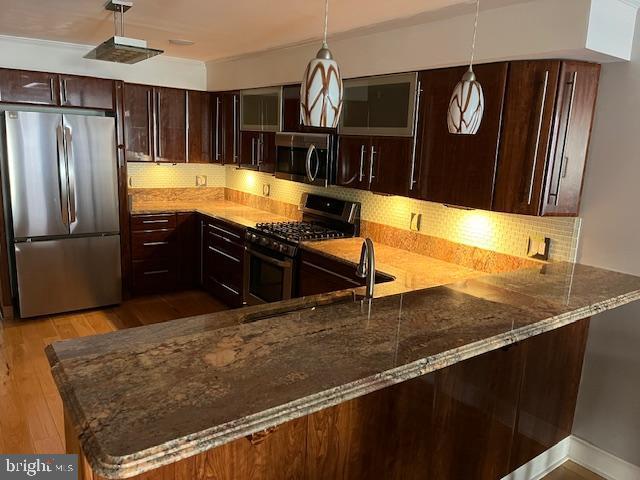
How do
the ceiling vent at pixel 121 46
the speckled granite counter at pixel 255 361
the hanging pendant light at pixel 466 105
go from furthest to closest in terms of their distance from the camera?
the ceiling vent at pixel 121 46 → the hanging pendant light at pixel 466 105 → the speckled granite counter at pixel 255 361

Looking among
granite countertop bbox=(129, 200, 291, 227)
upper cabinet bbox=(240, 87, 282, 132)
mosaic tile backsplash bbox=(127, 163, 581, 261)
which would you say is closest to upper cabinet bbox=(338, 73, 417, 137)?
mosaic tile backsplash bbox=(127, 163, 581, 261)

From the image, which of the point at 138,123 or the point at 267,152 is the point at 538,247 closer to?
the point at 267,152

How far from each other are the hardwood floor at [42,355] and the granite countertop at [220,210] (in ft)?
2.89

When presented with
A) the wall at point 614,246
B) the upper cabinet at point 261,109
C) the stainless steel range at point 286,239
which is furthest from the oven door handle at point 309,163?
the wall at point 614,246

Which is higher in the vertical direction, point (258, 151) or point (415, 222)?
point (258, 151)

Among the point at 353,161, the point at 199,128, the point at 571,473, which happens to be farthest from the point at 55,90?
the point at 571,473

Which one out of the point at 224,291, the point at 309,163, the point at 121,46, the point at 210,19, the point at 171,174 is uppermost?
the point at 210,19

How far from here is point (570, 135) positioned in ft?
7.89

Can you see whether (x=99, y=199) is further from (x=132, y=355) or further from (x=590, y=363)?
(x=590, y=363)

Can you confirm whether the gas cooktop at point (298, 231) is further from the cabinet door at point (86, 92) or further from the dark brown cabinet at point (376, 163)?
the cabinet door at point (86, 92)

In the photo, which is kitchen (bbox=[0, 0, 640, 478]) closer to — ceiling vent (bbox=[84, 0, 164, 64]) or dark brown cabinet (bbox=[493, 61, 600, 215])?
dark brown cabinet (bbox=[493, 61, 600, 215])

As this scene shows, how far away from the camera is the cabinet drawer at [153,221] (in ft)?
15.4

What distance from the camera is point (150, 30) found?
11.5 feet

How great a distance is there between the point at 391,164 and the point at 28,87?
311 cm
